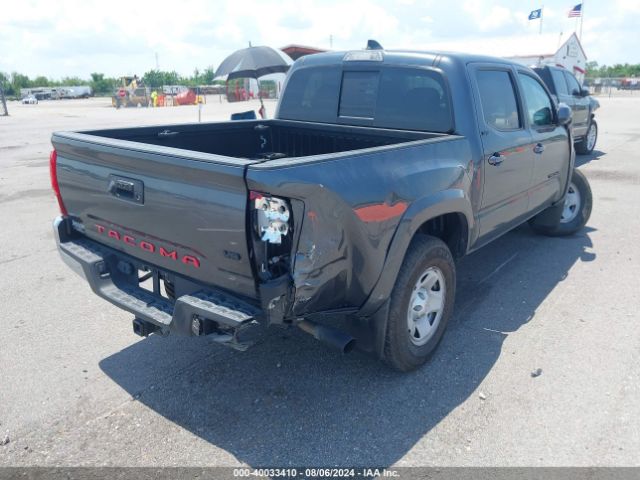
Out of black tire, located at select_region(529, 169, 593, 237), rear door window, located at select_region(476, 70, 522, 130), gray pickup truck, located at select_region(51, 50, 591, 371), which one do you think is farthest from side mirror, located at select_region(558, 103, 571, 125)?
black tire, located at select_region(529, 169, 593, 237)

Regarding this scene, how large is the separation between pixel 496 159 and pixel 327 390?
2186 millimetres

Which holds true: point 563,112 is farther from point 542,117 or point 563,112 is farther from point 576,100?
point 576,100

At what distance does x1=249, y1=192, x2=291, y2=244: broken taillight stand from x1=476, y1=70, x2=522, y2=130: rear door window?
7.53ft

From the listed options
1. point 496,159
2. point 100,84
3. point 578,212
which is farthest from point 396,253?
point 100,84

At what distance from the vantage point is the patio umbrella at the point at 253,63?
1296cm

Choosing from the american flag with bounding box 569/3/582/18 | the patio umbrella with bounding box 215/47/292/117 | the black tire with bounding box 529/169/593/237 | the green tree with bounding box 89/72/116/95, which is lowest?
the black tire with bounding box 529/169/593/237

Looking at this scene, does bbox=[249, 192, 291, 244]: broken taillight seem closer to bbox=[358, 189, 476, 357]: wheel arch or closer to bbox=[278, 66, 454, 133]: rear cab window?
bbox=[358, 189, 476, 357]: wheel arch

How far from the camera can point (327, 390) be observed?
3.25m

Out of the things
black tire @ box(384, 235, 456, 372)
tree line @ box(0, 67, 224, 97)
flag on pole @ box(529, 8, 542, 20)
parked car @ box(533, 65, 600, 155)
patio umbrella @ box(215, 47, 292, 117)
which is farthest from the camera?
tree line @ box(0, 67, 224, 97)

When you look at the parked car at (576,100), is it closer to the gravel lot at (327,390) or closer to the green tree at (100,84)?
the gravel lot at (327,390)

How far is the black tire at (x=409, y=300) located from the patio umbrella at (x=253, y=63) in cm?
1025

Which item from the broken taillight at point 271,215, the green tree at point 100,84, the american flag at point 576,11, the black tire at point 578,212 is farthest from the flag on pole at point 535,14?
the green tree at point 100,84

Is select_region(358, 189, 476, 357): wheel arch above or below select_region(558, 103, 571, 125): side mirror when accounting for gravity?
below

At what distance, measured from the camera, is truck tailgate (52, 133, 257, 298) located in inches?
97.8
